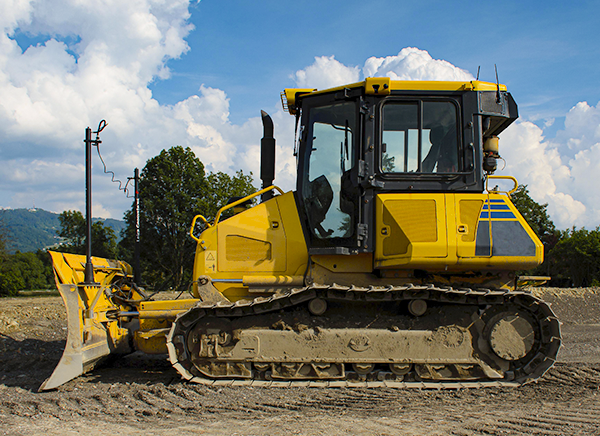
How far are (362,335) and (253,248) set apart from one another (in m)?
1.81

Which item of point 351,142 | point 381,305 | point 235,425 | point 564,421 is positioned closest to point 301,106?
point 351,142

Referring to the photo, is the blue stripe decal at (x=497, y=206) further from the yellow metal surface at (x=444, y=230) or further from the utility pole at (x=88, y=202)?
the utility pole at (x=88, y=202)

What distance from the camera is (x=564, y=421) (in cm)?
402

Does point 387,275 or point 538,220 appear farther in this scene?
point 538,220

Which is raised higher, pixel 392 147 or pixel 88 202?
pixel 392 147

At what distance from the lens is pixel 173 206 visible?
86.1 ft

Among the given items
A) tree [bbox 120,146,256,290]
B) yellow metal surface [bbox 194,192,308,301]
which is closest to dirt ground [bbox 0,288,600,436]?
yellow metal surface [bbox 194,192,308,301]

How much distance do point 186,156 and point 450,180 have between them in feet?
84.2

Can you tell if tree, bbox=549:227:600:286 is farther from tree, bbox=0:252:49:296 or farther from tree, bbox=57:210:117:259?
tree, bbox=0:252:49:296

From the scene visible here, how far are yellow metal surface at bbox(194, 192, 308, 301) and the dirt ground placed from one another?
140 centimetres

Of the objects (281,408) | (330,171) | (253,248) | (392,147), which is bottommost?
(281,408)

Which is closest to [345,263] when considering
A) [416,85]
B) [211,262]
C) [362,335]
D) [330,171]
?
[362,335]

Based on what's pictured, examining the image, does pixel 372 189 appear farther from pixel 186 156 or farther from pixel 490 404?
pixel 186 156

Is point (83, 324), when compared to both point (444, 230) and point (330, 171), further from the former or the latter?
point (444, 230)
